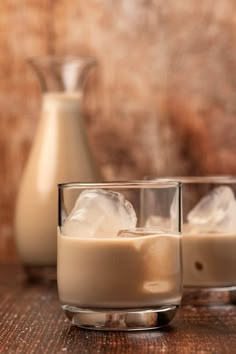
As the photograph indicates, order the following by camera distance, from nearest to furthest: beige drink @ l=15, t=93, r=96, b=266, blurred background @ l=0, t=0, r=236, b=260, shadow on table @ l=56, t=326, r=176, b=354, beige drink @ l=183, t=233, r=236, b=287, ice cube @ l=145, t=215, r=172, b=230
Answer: shadow on table @ l=56, t=326, r=176, b=354
ice cube @ l=145, t=215, r=172, b=230
beige drink @ l=183, t=233, r=236, b=287
beige drink @ l=15, t=93, r=96, b=266
blurred background @ l=0, t=0, r=236, b=260

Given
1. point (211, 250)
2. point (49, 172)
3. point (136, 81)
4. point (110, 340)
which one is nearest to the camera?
point (110, 340)

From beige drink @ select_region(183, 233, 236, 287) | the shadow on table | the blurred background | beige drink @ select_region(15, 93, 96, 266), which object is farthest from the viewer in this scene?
the blurred background

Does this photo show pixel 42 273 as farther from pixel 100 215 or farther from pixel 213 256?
pixel 100 215


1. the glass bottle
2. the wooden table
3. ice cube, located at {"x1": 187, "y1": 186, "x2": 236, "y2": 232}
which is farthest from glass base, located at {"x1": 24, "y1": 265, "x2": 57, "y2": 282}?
ice cube, located at {"x1": 187, "y1": 186, "x2": 236, "y2": 232}

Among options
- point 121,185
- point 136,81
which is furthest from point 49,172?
point 121,185

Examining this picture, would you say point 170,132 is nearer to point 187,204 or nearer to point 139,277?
point 187,204

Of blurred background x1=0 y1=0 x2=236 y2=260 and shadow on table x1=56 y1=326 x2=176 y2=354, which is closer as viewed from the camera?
shadow on table x1=56 y1=326 x2=176 y2=354

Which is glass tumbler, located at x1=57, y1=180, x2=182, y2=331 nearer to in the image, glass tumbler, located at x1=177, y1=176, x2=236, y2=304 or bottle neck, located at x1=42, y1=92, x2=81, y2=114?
glass tumbler, located at x1=177, y1=176, x2=236, y2=304
